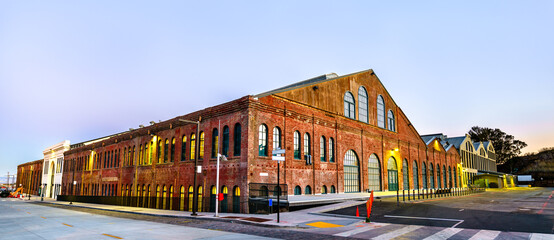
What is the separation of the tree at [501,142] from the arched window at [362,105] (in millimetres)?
106423

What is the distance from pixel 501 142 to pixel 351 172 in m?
117

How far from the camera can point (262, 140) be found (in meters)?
26.2

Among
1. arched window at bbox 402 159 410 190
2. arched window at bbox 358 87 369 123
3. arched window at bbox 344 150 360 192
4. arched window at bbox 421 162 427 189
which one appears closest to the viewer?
arched window at bbox 344 150 360 192

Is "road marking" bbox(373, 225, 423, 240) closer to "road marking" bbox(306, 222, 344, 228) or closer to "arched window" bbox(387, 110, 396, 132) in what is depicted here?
"road marking" bbox(306, 222, 344, 228)

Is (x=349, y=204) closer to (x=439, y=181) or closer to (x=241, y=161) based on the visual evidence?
(x=241, y=161)

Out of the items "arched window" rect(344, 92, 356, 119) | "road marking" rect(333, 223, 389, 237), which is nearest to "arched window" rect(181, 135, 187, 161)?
"arched window" rect(344, 92, 356, 119)

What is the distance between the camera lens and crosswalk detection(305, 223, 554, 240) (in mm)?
12441

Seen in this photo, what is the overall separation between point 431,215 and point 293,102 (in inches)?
568

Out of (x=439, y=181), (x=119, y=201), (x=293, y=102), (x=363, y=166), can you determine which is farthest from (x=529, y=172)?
(x=119, y=201)

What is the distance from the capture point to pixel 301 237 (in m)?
12.9

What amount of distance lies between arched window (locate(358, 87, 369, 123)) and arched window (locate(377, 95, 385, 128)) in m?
3.27

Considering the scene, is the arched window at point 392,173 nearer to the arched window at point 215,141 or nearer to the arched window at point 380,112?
the arched window at point 380,112

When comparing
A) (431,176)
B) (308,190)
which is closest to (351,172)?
(308,190)

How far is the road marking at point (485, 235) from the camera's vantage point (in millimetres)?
12180
